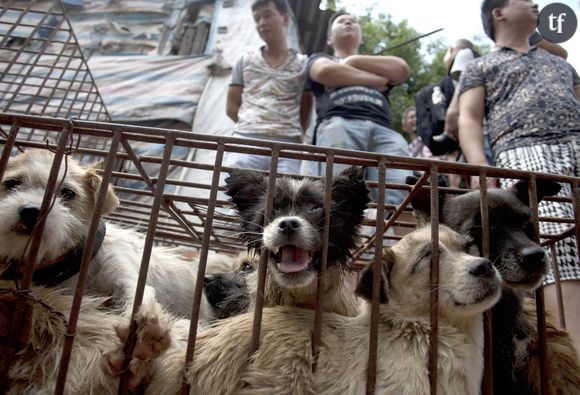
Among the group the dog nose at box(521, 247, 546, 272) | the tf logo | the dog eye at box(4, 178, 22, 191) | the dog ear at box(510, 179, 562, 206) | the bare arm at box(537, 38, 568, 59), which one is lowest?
the dog nose at box(521, 247, 546, 272)

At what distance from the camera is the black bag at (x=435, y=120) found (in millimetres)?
4289

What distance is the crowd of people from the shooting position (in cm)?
302

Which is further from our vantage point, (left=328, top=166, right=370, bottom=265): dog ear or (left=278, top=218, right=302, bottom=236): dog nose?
(left=328, top=166, right=370, bottom=265): dog ear

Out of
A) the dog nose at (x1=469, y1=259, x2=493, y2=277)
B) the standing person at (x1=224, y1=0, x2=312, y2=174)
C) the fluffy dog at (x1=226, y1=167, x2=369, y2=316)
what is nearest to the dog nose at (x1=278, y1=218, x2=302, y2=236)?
the fluffy dog at (x1=226, y1=167, x2=369, y2=316)

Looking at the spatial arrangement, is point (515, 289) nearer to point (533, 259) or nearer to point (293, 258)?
point (533, 259)

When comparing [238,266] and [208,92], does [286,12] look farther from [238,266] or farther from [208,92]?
[208,92]

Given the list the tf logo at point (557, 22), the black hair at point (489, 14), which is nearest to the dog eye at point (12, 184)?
the black hair at point (489, 14)

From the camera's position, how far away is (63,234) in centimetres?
210

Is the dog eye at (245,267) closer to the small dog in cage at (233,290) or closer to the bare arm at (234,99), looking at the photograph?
the small dog in cage at (233,290)

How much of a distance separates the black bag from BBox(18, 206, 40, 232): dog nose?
10.7ft

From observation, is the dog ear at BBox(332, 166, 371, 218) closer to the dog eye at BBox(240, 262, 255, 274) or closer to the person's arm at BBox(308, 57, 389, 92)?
the dog eye at BBox(240, 262, 255, 274)

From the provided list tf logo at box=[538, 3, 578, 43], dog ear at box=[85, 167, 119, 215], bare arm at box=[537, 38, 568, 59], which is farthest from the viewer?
bare arm at box=[537, 38, 568, 59]

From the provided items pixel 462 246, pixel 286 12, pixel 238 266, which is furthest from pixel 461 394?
pixel 286 12

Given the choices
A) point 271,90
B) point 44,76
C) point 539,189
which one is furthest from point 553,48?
point 44,76
